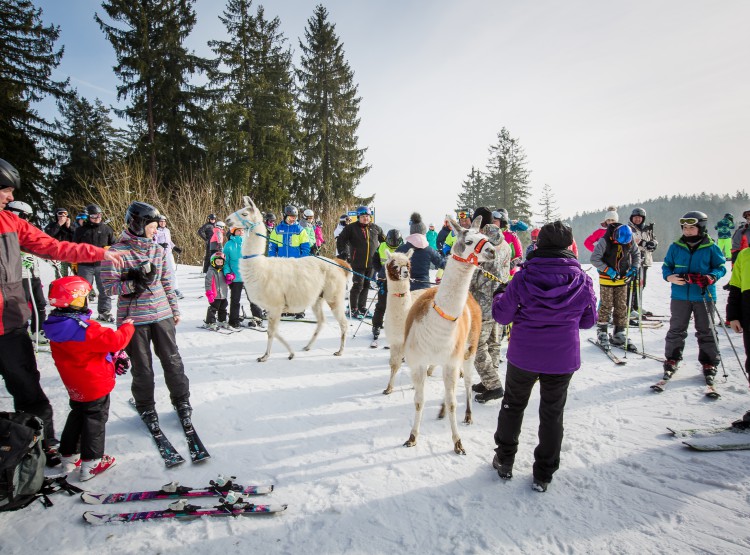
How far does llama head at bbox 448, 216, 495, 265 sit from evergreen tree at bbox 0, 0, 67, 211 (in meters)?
21.0

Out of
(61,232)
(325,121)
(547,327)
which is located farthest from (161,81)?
(547,327)

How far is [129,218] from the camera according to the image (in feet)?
9.92

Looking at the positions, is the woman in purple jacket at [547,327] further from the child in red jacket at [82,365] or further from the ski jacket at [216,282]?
the ski jacket at [216,282]

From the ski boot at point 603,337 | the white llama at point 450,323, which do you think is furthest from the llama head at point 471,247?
the ski boot at point 603,337

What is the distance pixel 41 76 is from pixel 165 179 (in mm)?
6800

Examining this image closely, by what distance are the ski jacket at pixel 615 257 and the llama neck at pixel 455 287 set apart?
163 inches

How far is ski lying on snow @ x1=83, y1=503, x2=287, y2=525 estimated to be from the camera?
2201 mm

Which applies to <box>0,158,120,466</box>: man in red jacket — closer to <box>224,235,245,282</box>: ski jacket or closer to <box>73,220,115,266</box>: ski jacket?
<box>224,235,245,282</box>: ski jacket

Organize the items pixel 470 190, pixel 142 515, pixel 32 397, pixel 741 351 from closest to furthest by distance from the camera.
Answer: pixel 142 515 → pixel 32 397 → pixel 741 351 → pixel 470 190

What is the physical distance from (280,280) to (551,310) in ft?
13.5

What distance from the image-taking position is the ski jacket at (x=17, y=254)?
2426 millimetres


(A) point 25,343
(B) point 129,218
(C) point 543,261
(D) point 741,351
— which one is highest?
(B) point 129,218

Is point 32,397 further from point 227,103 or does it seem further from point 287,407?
point 227,103

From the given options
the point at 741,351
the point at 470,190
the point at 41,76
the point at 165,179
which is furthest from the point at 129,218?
the point at 470,190
